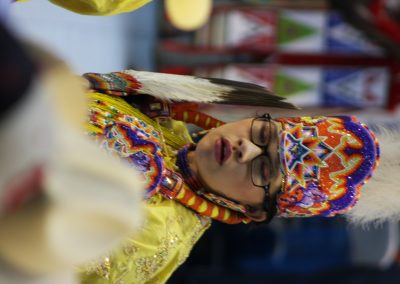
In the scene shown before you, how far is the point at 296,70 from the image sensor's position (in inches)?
95.5

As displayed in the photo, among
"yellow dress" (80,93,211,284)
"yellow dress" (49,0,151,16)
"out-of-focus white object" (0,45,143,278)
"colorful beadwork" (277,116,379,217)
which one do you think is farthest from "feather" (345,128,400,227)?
"out-of-focus white object" (0,45,143,278)

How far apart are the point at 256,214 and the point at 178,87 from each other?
263 millimetres

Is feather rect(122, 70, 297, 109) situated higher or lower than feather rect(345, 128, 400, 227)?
higher

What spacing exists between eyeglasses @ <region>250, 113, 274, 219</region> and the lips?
0.05 meters

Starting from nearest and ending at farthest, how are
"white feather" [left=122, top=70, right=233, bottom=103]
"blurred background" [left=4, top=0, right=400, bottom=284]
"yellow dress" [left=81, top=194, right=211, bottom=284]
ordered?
"yellow dress" [left=81, top=194, right=211, bottom=284], "white feather" [left=122, top=70, right=233, bottom=103], "blurred background" [left=4, top=0, right=400, bottom=284]

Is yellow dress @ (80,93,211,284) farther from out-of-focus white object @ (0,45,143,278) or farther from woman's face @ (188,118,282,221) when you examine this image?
out-of-focus white object @ (0,45,143,278)

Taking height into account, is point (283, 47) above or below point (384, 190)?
below

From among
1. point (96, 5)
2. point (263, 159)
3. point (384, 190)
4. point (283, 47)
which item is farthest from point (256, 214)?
point (283, 47)

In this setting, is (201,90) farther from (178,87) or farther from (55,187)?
(55,187)

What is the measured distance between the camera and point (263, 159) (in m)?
0.96

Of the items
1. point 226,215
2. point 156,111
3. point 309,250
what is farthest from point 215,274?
point 156,111

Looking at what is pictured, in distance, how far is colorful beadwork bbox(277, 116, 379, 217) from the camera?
3.13 feet

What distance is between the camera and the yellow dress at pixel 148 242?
2.63ft

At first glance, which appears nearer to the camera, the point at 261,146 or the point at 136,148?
the point at 136,148
